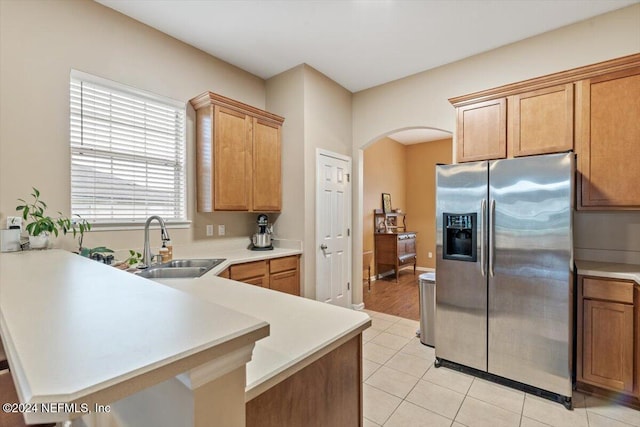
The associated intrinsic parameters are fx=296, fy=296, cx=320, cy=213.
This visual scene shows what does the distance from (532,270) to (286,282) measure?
227 centimetres

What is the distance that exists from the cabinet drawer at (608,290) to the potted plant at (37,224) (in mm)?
3768

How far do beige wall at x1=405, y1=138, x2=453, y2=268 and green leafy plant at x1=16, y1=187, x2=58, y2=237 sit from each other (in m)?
6.36

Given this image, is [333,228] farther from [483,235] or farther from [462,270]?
[483,235]

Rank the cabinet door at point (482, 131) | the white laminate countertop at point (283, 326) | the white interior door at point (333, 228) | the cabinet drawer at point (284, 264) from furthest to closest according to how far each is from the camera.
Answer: the white interior door at point (333, 228) < the cabinet drawer at point (284, 264) < the cabinet door at point (482, 131) < the white laminate countertop at point (283, 326)

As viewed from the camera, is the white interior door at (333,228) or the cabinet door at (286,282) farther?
the white interior door at (333,228)

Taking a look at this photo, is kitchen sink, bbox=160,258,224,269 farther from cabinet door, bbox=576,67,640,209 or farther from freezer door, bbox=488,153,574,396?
cabinet door, bbox=576,67,640,209

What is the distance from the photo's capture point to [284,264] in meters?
3.26

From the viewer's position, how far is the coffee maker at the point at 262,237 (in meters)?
3.47

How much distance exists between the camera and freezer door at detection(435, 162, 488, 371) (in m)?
2.46

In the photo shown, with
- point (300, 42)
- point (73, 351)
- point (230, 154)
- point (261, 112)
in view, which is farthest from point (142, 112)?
point (73, 351)

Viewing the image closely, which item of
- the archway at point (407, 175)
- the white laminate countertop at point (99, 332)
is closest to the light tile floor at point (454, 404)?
the white laminate countertop at point (99, 332)

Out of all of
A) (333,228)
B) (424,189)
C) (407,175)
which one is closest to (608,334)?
(333,228)

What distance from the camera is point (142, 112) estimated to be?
9.15ft

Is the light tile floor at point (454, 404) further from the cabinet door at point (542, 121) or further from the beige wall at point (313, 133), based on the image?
the cabinet door at point (542, 121)
